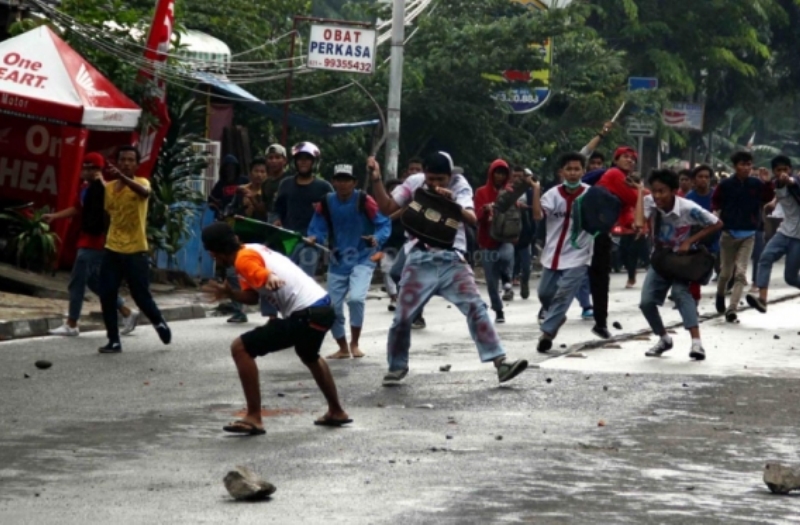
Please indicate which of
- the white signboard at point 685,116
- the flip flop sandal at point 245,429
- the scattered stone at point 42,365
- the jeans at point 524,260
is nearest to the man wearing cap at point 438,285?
the flip flop sandal at point 245,429

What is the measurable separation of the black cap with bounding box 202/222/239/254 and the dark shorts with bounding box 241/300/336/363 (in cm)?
52

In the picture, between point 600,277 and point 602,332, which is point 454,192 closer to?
point 602,332

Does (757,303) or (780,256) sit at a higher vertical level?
(780,256)

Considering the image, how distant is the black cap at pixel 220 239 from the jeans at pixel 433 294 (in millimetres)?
2663

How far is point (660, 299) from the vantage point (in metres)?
14.6

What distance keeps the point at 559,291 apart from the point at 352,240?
1.69m

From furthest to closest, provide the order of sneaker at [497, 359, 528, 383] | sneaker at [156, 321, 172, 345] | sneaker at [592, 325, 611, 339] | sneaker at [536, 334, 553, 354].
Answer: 1. sneaker at [592, 325, 611, 339]
2. sneaker at [156, 321, 172, 345]
3. sneaker at [536, 334, 553, 354]
4. sneaker at [497, 359, 528, 383]

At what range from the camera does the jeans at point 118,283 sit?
14656 mm

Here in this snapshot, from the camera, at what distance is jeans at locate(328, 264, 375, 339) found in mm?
14375

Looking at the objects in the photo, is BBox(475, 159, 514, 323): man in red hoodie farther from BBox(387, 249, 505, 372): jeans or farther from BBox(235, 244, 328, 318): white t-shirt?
BBox(235, 244, 328, 318): white t-shirt

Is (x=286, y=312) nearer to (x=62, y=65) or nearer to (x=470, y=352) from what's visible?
(x=470, y=352)

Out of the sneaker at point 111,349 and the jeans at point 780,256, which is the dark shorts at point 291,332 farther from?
the jeans at point 780,256

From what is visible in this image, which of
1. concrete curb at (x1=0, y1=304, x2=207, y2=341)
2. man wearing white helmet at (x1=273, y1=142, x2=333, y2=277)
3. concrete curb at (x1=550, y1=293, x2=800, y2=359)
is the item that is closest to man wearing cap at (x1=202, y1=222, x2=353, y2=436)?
concrete curb at (x1=550, y1=293, x2=800, y2=359)

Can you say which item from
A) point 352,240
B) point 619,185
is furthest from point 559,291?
point 619,185
